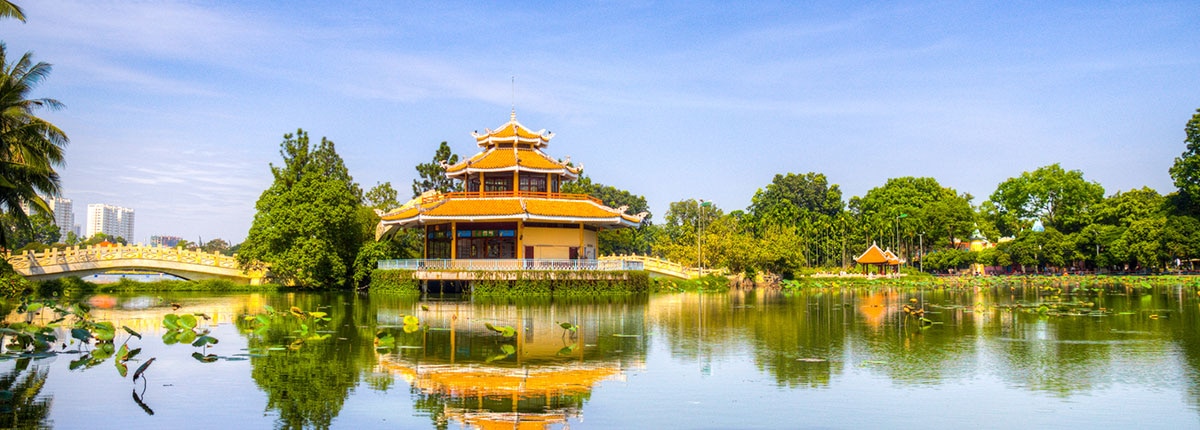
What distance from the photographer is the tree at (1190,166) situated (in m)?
63.1

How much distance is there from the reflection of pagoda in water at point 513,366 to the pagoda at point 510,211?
19.1m

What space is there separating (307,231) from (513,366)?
32854 mm

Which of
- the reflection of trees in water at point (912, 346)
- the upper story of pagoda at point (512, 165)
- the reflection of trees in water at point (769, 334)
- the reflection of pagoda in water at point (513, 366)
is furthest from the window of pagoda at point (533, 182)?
the reflection of pagoda in water at point (513, 366)

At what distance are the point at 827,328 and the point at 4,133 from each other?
79.8 ft

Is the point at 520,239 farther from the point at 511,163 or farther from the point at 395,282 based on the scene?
the point at 395,282

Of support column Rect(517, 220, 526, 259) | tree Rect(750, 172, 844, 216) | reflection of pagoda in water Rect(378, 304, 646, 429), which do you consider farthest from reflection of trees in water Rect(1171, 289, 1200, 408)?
tree Rect(750, 172, 844, 216)

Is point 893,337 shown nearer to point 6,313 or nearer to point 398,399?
point 398,399

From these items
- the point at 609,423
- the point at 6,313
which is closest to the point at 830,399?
the point at 609,423

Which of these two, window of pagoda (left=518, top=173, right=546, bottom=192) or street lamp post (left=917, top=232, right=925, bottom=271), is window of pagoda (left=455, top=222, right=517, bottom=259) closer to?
window of pagoda (left=518, top=173, right=546, bottom=192)

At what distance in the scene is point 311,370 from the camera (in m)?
14.2

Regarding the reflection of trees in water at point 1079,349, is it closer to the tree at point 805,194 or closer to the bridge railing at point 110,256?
the bridge railing at point 110,256

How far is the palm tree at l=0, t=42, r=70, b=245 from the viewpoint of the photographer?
27.1m

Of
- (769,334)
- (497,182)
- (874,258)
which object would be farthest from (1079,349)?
(874,258)

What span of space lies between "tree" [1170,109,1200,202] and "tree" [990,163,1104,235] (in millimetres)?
13549
